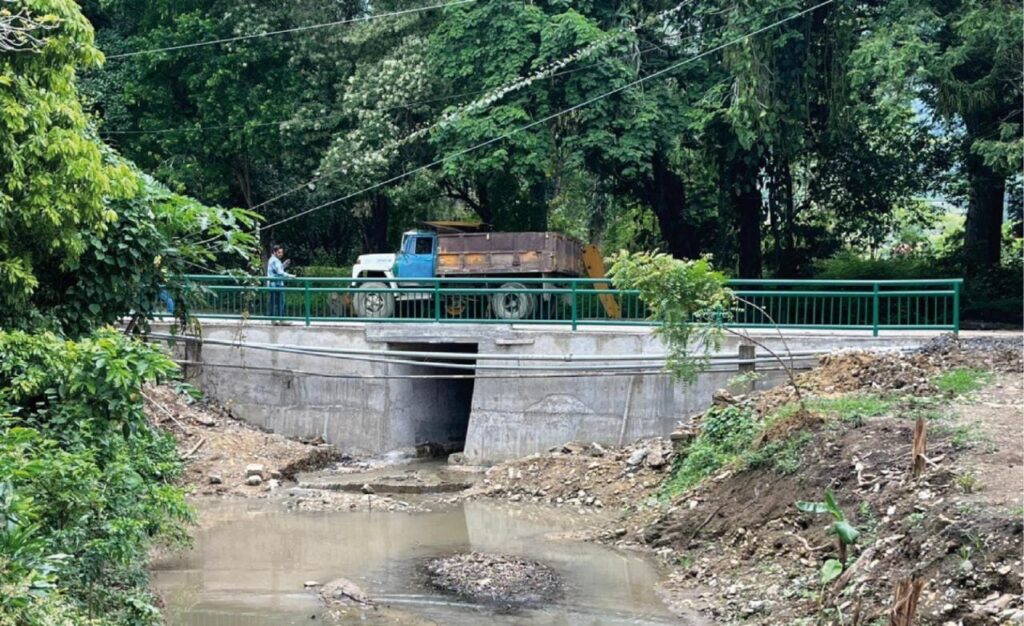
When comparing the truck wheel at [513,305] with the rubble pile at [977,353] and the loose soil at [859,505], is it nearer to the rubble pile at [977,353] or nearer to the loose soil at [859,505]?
the loose soil at [859,505]

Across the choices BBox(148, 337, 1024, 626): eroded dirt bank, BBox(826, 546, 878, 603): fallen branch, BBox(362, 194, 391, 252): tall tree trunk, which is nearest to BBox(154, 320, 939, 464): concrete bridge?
BBox(148, 337, 1024, 626): eroded dirt bank

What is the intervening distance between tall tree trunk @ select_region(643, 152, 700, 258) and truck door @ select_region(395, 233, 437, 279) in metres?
6.23

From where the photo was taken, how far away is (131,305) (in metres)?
11.9

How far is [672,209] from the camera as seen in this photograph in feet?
92.7

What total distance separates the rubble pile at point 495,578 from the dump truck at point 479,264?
874 centimetres

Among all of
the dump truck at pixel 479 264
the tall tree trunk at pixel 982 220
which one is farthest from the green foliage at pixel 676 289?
the tall tree trunk at pixel 982 220

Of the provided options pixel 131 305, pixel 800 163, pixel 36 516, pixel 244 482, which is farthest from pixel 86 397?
pixel 800 163

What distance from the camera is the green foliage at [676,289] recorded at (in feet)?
43.2

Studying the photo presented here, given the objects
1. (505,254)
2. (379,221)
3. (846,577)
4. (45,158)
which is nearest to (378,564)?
(846,577)

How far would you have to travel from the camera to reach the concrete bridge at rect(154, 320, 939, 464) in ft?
60.1

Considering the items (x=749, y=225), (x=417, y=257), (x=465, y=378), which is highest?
(x=749, y=225)

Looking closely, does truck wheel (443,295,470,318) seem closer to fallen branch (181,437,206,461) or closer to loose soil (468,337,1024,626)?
loose soil (468,337,1024,626)

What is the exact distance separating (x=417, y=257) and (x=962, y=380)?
13067 mm

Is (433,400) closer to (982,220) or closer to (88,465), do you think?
(982,220)
